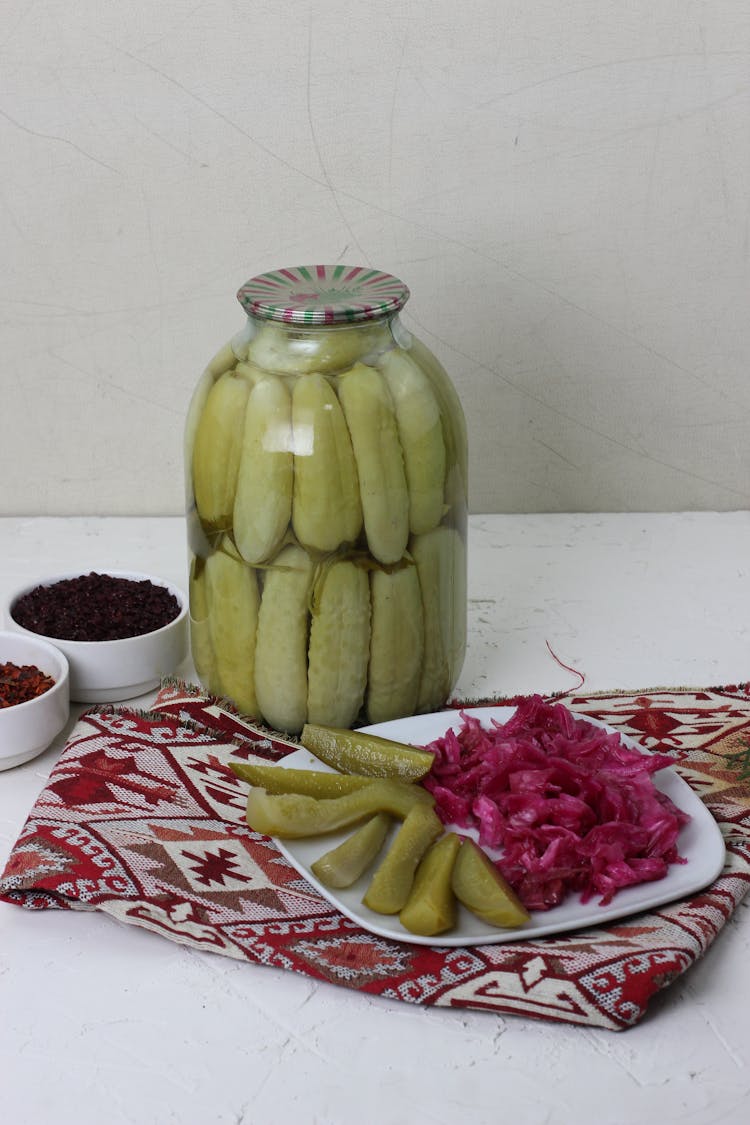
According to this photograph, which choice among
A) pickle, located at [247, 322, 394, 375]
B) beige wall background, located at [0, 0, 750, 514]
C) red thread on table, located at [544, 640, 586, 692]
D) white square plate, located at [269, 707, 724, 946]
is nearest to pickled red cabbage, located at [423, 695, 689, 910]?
white square plate, located at [269, 707, 724, 946]

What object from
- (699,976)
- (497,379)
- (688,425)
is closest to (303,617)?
(699,976)

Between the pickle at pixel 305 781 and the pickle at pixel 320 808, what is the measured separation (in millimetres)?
17

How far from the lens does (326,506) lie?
101 cm

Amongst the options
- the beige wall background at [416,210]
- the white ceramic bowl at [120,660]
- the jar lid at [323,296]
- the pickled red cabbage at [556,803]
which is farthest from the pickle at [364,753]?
the beige wall background at [416,210]

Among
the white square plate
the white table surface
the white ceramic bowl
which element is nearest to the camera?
the white table surface

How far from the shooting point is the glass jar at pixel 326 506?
1009 mm

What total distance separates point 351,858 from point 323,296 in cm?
42

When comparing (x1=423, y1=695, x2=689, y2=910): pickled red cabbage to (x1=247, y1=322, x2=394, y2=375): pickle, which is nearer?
(x1=423, y1=695, x2=689, y2=910): pickled red cabbage

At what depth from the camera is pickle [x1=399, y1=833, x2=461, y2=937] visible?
837mm

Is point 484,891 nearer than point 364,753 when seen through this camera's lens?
Yes

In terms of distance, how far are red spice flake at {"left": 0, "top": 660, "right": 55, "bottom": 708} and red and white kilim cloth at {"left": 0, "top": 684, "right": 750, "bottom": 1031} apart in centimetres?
4

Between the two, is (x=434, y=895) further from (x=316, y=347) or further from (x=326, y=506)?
(x=316, y=347)

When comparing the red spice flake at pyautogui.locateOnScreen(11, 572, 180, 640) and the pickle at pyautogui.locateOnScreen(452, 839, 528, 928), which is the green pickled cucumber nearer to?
the pickle at pyautogui.locateOnScreen(452, 839, 528, 928)

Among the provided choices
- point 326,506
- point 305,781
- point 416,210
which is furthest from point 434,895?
point 416,210
